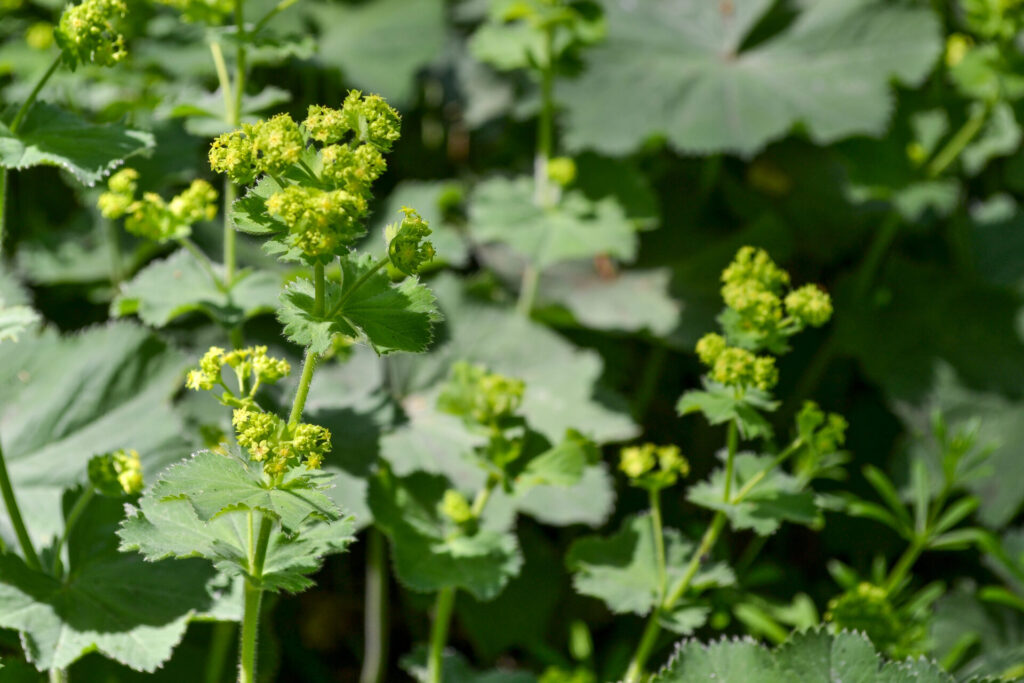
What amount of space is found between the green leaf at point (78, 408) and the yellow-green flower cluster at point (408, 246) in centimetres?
93

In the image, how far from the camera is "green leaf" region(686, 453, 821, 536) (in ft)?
4.99

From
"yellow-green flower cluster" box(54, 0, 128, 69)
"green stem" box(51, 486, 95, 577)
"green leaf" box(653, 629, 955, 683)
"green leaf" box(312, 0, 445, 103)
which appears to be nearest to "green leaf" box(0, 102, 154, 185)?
"yellow-green flower cluster" box(54, 0, 128, 69)

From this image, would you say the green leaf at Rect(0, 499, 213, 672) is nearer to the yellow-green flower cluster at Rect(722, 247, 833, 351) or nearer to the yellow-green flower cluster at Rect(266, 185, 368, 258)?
the yellow-green flower cluster at Rect(266, 185, 368, 258)

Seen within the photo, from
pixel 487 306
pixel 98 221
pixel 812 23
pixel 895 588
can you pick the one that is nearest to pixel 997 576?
pixel 895 588

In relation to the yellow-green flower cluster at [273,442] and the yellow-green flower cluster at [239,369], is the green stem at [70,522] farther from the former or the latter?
the yellow-green flower cluster at [273,442]

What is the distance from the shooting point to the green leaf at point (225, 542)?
127 centimetres

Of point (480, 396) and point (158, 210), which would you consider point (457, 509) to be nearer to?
point (480, 396)

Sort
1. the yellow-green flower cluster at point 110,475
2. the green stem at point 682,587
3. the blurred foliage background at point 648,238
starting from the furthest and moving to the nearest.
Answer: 1. the blurred foliage background at point 648,238
2. the green stem at point 682,587
3. the yellow-green flower cluster at point 110,475

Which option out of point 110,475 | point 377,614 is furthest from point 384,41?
point 110,475

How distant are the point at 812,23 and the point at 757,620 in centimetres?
201

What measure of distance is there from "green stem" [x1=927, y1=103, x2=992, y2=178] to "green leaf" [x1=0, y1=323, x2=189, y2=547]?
213 cm

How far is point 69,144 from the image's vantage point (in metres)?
1.44

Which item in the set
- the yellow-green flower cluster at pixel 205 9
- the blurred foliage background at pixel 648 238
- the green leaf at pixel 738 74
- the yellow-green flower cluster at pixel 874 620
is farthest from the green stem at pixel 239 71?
the yellow-green flower cluster at pixel 874 620

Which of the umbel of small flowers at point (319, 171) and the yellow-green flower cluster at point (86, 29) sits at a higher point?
the yellow-green flower cluster at point (86, 29)
